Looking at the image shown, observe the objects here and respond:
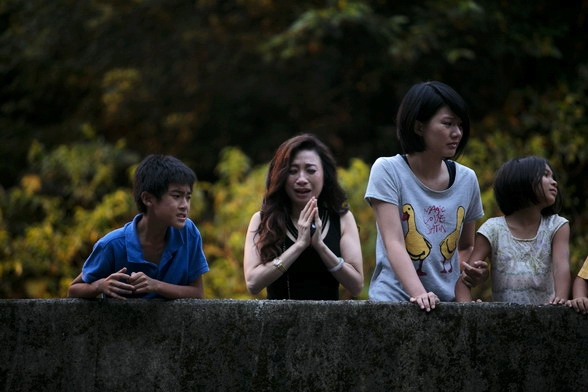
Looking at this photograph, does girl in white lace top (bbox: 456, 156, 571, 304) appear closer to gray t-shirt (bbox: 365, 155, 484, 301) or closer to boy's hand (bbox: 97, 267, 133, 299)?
gray t-shirt (bbox: 365, 155, 484, 301)

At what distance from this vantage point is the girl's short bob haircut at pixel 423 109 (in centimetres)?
388

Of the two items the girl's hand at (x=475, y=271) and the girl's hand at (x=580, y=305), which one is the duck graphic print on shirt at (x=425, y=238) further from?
the girl's hand at (x=580, y=305)

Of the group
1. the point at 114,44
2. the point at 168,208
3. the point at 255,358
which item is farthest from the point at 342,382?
the point at 114,44

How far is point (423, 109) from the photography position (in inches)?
154

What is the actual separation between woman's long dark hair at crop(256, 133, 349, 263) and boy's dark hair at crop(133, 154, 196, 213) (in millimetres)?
497

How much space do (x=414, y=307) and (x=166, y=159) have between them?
4.03ft

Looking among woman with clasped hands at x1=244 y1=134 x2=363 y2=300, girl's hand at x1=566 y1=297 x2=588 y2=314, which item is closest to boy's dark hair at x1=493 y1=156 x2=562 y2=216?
girl's hand at x1=566 y1=297 x2=588 y2=314

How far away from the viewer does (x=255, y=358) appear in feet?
11.5

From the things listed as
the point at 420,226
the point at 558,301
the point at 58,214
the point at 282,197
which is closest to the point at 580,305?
the point at 558,301

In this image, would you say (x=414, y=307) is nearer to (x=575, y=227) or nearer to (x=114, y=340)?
(x=114, y=340)

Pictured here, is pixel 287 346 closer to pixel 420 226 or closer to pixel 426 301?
pixel 426 301

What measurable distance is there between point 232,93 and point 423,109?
7.17 m

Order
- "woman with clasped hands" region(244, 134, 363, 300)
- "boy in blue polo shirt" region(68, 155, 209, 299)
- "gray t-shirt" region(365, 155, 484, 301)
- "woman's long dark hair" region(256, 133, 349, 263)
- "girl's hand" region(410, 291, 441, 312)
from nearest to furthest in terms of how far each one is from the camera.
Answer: "girl's hand" region(410, 291, 441, 312) → "boy in blue polo shirt" region(68, 155, 209, 299) → "gray t-shirt" region(365, 155, 484, 301) → "woman with clasped hands" region(244, 134, 363, 300) → "woman's long dark hair" region(256, 133, 349, 263)

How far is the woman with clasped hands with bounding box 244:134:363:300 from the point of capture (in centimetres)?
406
